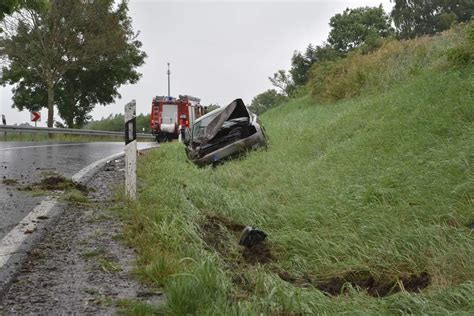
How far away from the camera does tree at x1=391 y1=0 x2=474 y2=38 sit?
45378 mm

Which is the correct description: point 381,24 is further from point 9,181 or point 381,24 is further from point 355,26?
point 9,181

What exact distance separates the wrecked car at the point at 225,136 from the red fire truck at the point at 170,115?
15.8 m

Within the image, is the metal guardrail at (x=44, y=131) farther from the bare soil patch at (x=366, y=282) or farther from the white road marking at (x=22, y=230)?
the bare soil patch at (x=366, y=282)

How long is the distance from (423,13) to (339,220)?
46.6 meters

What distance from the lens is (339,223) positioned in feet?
15.6

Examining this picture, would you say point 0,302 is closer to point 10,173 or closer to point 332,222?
point 332,222

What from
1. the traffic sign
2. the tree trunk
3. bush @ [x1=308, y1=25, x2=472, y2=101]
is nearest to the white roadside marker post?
bush @ [x1=308, y1=25, x2=472, y2=101]

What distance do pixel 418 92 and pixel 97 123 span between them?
348 ft

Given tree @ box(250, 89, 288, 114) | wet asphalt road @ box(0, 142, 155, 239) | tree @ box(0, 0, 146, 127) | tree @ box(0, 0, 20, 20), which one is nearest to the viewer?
wet asphalt road @ box(0, 142, 155, 239)

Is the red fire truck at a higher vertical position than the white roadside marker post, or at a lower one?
higher

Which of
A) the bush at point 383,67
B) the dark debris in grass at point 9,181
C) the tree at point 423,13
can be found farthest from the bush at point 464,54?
the tree at point 423,13

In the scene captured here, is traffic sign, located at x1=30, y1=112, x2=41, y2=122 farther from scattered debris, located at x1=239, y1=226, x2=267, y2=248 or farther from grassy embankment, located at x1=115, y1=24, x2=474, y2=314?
scattered debris, located at x1=239, y1=226, x2=267, y2=248

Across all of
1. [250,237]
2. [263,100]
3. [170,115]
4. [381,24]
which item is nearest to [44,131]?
[170,115]

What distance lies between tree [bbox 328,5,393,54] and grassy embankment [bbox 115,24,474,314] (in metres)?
35.6
